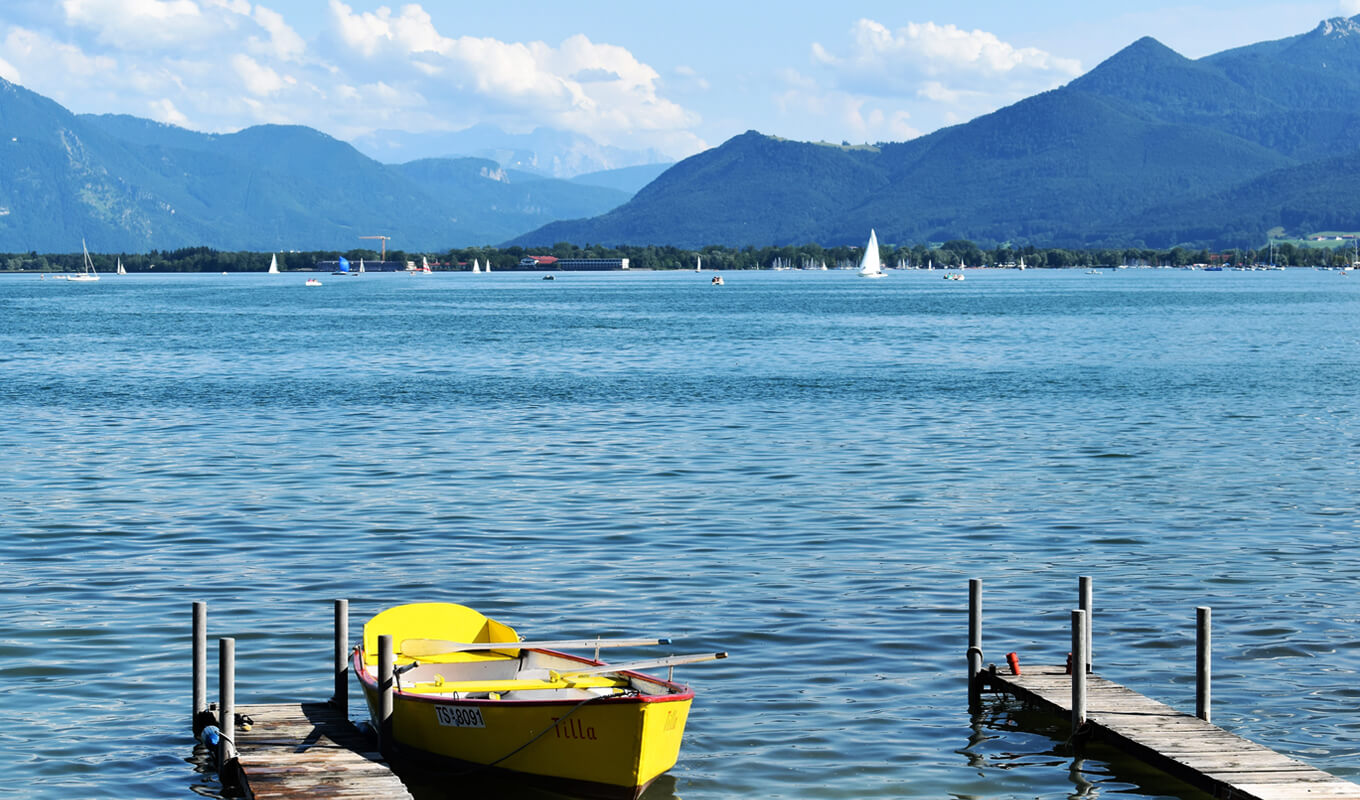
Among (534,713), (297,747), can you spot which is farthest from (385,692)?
(534,713)

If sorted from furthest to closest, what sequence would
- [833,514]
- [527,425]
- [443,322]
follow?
[443,322] → [527,425] → [833,514]

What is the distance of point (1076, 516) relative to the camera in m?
39.2

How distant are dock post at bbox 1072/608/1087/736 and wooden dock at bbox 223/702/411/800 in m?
8.87

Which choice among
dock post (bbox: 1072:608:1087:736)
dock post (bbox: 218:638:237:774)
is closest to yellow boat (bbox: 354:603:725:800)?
dock post (bbox: 218:638:237:774)

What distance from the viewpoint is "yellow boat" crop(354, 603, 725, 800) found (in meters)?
18.7

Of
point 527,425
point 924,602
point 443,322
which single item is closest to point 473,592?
point 924,602

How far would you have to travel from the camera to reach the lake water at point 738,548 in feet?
73.2

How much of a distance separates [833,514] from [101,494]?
1951 centimetres

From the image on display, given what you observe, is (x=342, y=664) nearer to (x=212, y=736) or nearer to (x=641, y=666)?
(x=212, y=736)

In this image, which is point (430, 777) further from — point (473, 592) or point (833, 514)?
point (833, 514)

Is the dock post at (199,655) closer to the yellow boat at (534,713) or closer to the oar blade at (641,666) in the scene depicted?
the yellow boat at (534,713)

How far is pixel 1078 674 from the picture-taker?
68.4 ft

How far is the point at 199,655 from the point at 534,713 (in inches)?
193

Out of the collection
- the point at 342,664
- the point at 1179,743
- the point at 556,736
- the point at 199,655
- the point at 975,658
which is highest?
the point at 199,655
